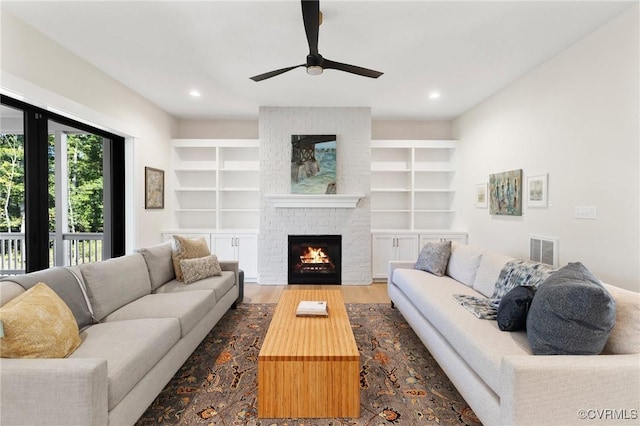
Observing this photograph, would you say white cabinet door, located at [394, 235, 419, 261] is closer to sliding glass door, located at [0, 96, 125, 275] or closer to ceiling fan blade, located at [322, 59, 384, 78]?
ceiling fan blade, located at [322, 59, 384, 78]

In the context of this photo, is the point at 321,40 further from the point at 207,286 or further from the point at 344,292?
the point at 344,292

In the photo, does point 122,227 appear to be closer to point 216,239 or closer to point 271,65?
point 216,239

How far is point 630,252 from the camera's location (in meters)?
2.40

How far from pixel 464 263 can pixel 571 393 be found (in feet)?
6.78

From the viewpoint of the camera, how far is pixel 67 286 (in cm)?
216

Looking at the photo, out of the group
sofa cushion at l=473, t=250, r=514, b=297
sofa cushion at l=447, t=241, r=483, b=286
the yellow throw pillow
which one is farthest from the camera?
sofa cushion at l=447, t=241, r=483, b=286

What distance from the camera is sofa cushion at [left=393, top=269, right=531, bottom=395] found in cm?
172

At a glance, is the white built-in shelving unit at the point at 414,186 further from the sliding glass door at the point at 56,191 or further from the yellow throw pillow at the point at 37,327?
the yellow throw pillow at the point at 37,327

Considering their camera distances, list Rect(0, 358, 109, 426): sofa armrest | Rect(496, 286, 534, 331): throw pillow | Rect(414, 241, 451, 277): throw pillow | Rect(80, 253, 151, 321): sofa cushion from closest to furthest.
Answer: Rect(0, 358, 109, 426): sofa armrest → Rect(496, 286, 534, 331): throw pillow → Rect(80, 253, 151, 321): sofa cushion → Rect(414, 241, 451, 277): throw pillow

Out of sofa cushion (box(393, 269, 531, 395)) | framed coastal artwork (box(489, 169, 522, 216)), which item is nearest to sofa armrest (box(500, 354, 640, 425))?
sofa cushion (box(393, 269, 531, 395))

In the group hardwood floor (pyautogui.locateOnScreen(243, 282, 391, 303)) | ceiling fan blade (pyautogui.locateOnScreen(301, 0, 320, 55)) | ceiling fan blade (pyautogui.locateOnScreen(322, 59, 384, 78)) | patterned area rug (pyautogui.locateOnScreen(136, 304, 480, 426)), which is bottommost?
patterned area rug (pyautogui.locateOnScreen(136, 304, 480, 426))

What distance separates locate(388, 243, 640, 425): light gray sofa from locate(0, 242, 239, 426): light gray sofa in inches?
73.8

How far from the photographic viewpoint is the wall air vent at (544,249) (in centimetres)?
317

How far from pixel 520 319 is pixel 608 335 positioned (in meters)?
0.47
